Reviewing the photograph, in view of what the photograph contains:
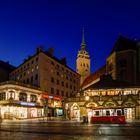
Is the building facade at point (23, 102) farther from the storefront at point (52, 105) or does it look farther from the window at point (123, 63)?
the window at point (123, 63)

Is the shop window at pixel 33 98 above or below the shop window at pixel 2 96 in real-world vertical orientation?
below

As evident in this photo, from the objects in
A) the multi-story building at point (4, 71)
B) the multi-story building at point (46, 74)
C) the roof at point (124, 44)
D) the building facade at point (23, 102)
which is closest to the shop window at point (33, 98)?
the building facade at point (23, 102)

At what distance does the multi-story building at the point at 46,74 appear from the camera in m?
84.5

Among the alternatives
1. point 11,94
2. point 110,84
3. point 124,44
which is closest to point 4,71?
point 11,94

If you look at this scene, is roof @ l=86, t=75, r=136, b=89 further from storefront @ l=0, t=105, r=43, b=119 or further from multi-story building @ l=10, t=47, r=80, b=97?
multi-story building @ l=10, t=47, r=80, b=97

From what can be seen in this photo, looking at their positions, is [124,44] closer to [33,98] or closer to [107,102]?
[33,98]

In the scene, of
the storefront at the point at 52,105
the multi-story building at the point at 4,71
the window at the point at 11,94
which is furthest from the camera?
the multi-story building at the point at 4,71

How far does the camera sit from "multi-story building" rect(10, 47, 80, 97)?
84525mm

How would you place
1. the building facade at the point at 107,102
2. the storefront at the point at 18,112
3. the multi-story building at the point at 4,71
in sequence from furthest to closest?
the multi-story building at the point at 4,71 < the storefront at the point at 18,112 < the building facade at the point at 107,102

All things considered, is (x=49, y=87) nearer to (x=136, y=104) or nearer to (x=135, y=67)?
(x=135, y=67)

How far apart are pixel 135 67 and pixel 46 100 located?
28977 millimetres

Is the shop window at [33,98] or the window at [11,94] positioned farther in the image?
the shop window at [33,98]

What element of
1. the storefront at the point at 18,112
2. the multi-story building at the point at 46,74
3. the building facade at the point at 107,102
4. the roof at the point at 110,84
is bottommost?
the storefront at the point at 18,112

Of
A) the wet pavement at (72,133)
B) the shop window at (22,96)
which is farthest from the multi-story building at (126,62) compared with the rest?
the wet pavement at (72,133)
